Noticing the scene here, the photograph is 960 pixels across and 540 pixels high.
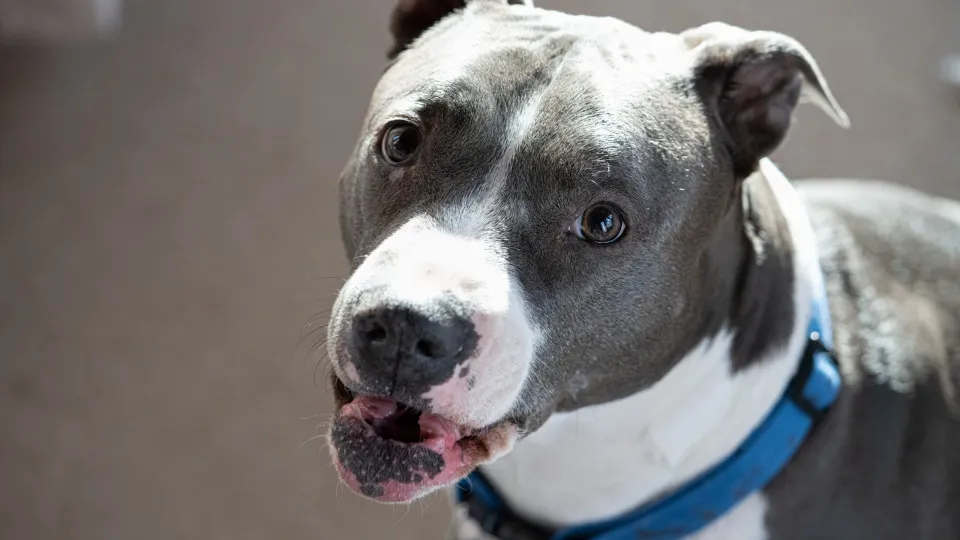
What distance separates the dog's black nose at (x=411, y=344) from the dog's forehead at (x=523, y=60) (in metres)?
0.31

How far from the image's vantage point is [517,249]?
1240 millimetres

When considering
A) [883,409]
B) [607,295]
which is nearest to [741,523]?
[883,409]

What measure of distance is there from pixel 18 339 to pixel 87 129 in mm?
677

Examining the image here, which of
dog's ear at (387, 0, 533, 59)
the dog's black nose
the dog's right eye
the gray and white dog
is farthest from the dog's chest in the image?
dog's ear at (387, 0, 533, 59)

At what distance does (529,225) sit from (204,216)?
5.55 feet

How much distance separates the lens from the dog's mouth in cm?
123

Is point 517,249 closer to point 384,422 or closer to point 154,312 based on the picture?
point 384,422

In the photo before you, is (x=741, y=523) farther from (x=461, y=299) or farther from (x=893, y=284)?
(x=461, y=299)

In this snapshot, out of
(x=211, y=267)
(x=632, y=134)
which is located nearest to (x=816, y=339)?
(x=632, y=134)

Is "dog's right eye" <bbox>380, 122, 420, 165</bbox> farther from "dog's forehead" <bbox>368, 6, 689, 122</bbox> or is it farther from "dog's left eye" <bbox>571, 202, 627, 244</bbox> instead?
"dog's left eye" <bbox>571, 202, 627, 244</bbox>

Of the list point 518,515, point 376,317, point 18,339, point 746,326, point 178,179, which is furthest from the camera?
point 178,179

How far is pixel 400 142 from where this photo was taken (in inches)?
52.8

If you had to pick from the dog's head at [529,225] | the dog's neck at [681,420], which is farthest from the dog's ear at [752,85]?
the dog's neck at [681,420]

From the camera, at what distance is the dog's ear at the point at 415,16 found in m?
1.54
